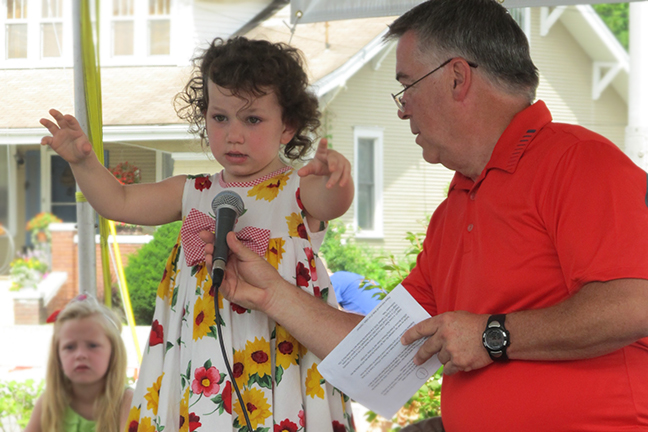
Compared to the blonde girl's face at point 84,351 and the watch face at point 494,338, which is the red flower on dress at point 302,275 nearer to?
the watch face at point 494,338

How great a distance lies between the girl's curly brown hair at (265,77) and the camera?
1.96m

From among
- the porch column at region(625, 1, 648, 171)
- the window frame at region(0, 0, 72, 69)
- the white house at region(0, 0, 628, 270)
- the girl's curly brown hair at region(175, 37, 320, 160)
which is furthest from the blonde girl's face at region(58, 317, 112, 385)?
the porch column at region(625, 1, 648, 171)

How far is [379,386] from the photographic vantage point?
1763 millimetres

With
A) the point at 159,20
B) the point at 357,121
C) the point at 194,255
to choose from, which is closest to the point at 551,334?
the point at 194,255

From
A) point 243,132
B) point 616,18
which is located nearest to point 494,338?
point 243,132

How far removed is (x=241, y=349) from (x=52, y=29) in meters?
1.90

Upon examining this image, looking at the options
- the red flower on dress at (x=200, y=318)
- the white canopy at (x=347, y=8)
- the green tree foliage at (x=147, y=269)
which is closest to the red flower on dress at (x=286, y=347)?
the red flower on dress at (x=200, y=318)

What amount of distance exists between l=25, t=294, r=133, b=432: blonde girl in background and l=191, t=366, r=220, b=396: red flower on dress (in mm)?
1345

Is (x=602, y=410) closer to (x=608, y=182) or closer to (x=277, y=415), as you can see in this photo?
(x=608, y=182)

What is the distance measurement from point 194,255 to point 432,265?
26.3 inches

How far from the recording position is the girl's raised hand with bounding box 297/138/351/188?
1.63m

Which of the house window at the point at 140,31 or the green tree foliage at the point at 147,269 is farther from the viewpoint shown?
the house window at the point at 140,31

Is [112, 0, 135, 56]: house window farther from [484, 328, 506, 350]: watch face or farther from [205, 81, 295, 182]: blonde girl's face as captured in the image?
[484, 328, 506, 350]: watch face

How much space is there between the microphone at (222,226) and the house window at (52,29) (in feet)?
5.31
